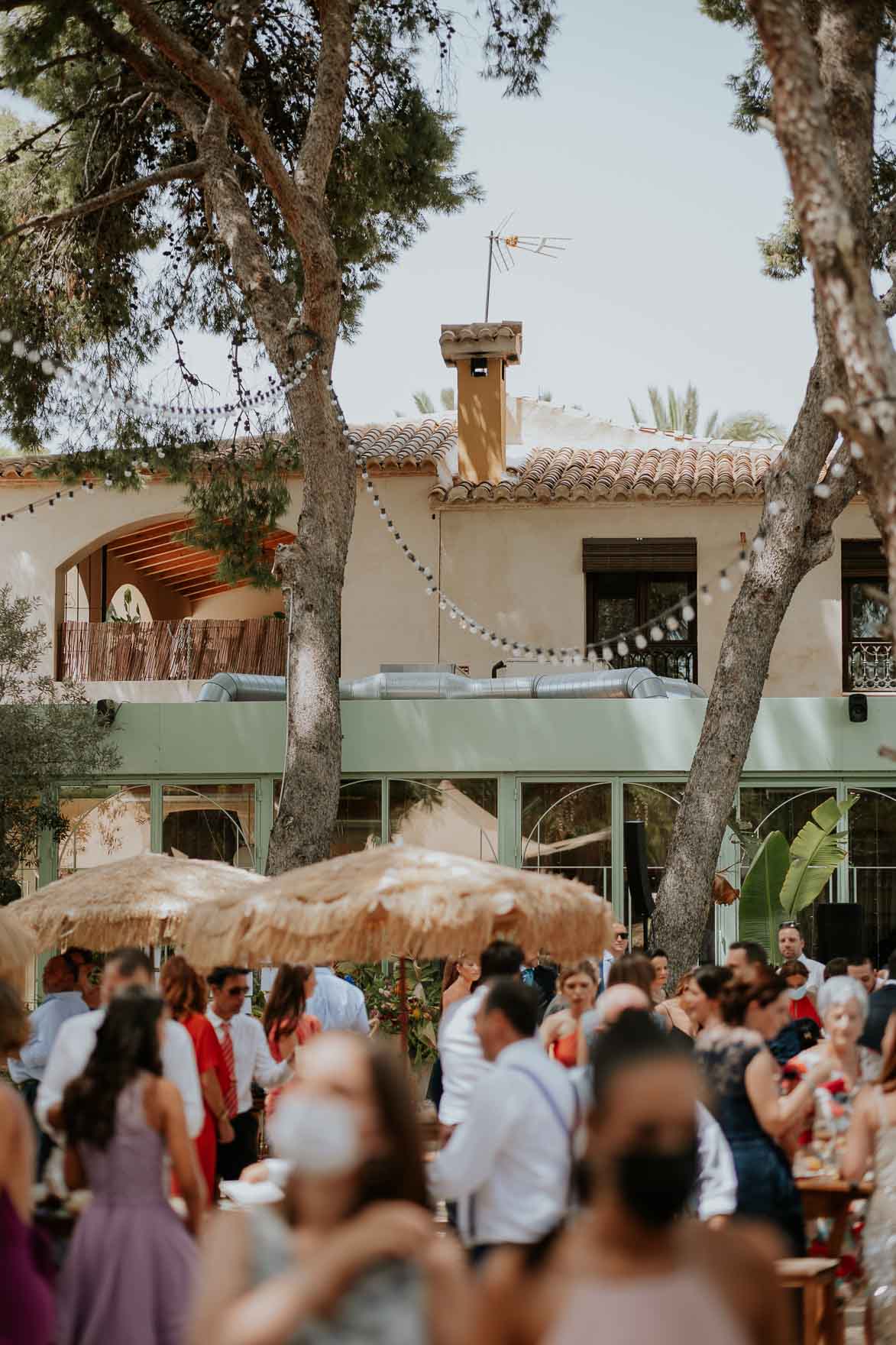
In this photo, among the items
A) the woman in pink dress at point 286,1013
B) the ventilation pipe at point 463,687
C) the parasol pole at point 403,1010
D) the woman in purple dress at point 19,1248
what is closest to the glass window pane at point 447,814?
the ventilation pipe at point 463,687

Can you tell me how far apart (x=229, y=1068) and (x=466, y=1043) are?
63.6 inches

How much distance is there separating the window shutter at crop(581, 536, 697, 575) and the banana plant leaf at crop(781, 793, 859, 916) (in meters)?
6.69

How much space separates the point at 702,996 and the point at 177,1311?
302cm

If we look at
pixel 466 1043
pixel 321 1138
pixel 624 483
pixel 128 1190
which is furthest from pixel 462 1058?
pixel 624 483

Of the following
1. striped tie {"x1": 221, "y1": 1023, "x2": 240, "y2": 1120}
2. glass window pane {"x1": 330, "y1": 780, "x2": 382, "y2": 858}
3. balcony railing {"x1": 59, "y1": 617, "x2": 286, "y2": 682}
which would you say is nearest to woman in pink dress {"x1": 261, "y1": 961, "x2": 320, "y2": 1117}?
striped tie {"x1": 221, "y1": 1023, "x2": 240, "y2": 1120}

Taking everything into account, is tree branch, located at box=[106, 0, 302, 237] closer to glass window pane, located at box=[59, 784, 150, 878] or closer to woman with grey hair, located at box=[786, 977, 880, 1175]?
glass window pane, located at box=[59, 784, 150, 878]

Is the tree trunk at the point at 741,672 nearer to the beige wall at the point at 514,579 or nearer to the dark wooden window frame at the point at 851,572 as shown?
the beige wall at the point at 514,579

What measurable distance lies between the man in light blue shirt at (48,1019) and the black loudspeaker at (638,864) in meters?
7.32

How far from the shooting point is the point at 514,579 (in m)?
→ 22.9

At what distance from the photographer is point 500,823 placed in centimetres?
1873

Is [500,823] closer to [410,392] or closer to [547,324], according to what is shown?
[547,324]

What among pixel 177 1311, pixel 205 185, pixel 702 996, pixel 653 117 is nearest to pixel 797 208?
pixel 702 996

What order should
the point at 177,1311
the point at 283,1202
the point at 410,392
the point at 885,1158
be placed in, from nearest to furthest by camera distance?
the point at 283,1202
the point at 177,1311
the point at 885,1158
the point at 410,392

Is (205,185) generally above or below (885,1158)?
above
